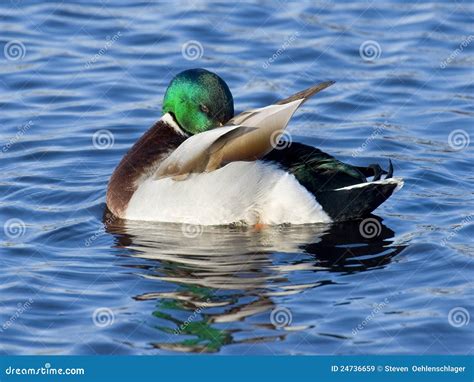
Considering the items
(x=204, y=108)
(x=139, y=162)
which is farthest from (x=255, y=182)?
(x=139, y=162)

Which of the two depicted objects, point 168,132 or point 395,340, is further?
point 168,132

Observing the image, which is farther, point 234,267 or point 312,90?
point 312,90

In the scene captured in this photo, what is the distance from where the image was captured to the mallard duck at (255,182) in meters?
9.73

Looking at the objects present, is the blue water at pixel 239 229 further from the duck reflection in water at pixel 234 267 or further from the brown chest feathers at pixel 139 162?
the brown chest feathers at pixel 139 162

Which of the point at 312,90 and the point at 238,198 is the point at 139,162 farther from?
the point at 312,90

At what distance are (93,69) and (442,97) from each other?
396 centimetres

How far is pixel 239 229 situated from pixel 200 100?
120 cm

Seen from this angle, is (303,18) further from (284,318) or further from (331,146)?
(284,318)

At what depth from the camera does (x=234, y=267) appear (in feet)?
29.5

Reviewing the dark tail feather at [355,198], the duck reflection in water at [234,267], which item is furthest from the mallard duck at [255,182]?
the duck reflection in water at [234,267]

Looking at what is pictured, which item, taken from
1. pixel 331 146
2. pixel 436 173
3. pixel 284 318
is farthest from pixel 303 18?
pixel 284 318

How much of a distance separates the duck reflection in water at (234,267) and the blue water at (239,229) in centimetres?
2

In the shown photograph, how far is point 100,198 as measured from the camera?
1073 centimetres

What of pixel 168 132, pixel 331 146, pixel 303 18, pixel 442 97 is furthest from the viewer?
pixel 303 18
